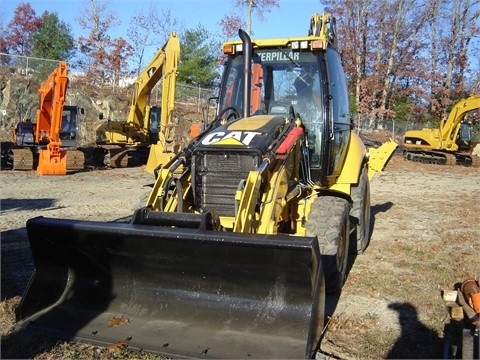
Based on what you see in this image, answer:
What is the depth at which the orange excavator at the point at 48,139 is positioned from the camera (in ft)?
54.4

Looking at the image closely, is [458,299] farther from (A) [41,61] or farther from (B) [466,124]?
(A) [41,61]

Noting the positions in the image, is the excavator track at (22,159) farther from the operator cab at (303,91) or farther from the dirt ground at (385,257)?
the operator cab at (303,91)

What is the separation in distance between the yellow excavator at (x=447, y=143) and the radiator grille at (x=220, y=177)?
23.0 m

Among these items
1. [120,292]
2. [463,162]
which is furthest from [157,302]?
[463,162]

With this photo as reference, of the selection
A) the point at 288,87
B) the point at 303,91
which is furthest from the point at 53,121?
the point at 303,91

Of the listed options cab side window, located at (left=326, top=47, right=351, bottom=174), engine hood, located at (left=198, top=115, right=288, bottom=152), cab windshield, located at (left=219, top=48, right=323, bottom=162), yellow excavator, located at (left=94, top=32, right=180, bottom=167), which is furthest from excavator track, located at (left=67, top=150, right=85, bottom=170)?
engine hood, located at (left=198, top=115, right=288, bottom=152)

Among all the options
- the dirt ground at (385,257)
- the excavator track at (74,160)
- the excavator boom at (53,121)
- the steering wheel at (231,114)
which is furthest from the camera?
the excavator track at (74,160)

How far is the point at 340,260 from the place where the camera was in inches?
222

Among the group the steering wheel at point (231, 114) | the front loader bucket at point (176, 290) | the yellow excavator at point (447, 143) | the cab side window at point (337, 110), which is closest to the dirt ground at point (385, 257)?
the front loader bucket at point (176, 290)

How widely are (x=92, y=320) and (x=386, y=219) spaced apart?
7.09m

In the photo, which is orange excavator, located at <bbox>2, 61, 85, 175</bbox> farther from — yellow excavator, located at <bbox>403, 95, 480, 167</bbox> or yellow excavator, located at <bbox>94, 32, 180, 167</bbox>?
yellow excavator, located at <bbox>403, 95, 480, 167</bbox>

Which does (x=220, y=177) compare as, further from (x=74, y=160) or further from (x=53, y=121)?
(x=74, y=160)

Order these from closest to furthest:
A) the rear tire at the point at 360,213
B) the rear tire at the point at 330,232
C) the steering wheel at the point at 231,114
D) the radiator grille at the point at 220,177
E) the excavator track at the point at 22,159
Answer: the radiator grille at the point at 220,177, the rear tire at the point at 330,232, the steering wheel at the point at 231,114, the rear tire at the point at 360,213, the excavator track at the point at 22,159

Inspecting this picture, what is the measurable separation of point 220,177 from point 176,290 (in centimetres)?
122
